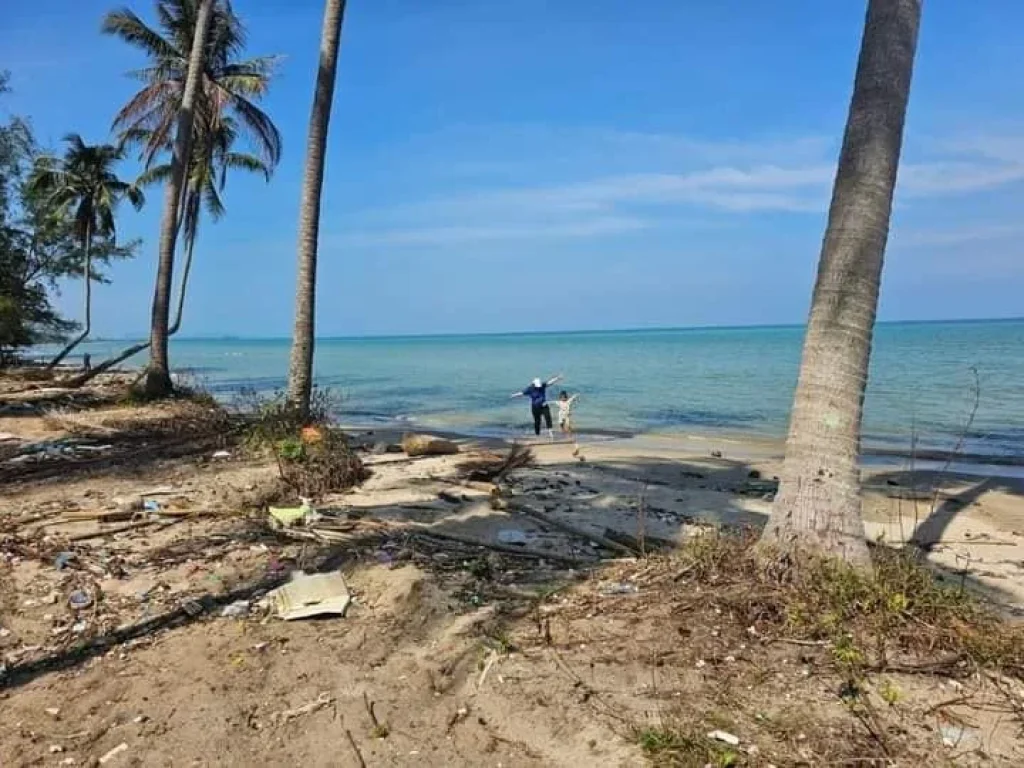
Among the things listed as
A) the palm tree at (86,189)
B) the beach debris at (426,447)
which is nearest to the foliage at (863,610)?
the beach debris at (426,447)

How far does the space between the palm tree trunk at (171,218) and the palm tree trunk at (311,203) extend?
19.7 ft

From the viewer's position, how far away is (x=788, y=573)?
4328 mm

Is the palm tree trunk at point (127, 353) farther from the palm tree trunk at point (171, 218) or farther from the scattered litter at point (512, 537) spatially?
the scattered litter at point (512, 537)

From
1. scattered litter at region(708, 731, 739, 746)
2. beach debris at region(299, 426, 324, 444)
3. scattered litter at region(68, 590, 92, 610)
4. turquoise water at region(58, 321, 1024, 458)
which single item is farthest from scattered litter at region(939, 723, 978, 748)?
turquoise water at region(58, 321, 1024, 458)

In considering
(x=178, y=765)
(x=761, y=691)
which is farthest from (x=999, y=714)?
(x=178, y=765)

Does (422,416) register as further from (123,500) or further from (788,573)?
(788,573)

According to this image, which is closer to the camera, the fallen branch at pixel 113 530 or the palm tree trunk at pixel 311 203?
the fallen branch at pixel 113 530

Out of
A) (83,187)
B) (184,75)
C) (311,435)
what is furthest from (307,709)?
(83,187)

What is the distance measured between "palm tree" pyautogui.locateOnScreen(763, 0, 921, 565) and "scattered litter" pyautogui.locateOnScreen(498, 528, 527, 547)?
2267 millimetres

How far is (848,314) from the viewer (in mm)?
4336

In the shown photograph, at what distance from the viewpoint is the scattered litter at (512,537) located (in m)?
6.15

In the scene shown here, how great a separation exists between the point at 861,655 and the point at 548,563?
2393mm

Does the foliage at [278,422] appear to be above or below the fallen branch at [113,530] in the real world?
above

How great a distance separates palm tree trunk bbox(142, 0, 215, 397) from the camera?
49.5ft
